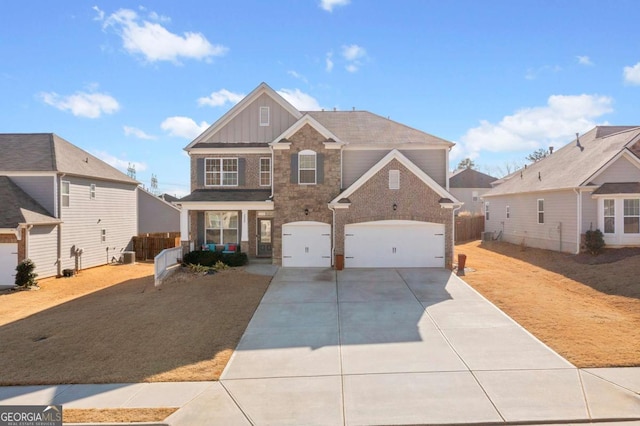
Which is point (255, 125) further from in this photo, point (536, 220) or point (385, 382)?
point (536, 220)

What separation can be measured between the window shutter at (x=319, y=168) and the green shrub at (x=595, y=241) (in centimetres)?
1414

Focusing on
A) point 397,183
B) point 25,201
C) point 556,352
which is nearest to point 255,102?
point 397,183

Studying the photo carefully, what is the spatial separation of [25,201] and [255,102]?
12936 mm

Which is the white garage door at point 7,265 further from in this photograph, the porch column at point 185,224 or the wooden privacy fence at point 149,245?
the wooden privacy fence at point 149,245

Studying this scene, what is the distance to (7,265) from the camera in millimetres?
17906

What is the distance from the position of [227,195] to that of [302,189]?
4.13 meters

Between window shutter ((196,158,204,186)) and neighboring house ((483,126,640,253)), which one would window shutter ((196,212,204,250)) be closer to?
window shutter ((196,158,204,186))

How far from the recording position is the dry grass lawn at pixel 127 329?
7961 millimetres

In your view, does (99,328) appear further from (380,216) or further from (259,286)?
(380,216)

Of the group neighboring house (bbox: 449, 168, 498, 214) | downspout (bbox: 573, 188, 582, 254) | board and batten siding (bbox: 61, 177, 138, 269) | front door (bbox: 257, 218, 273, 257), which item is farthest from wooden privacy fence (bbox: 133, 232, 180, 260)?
neighboring house (bbox: 449, 168, 498, 214)

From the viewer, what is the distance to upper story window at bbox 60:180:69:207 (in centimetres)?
2053

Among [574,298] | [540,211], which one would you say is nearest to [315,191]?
[574,298]

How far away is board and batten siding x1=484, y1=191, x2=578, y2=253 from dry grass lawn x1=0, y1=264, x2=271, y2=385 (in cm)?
1693
